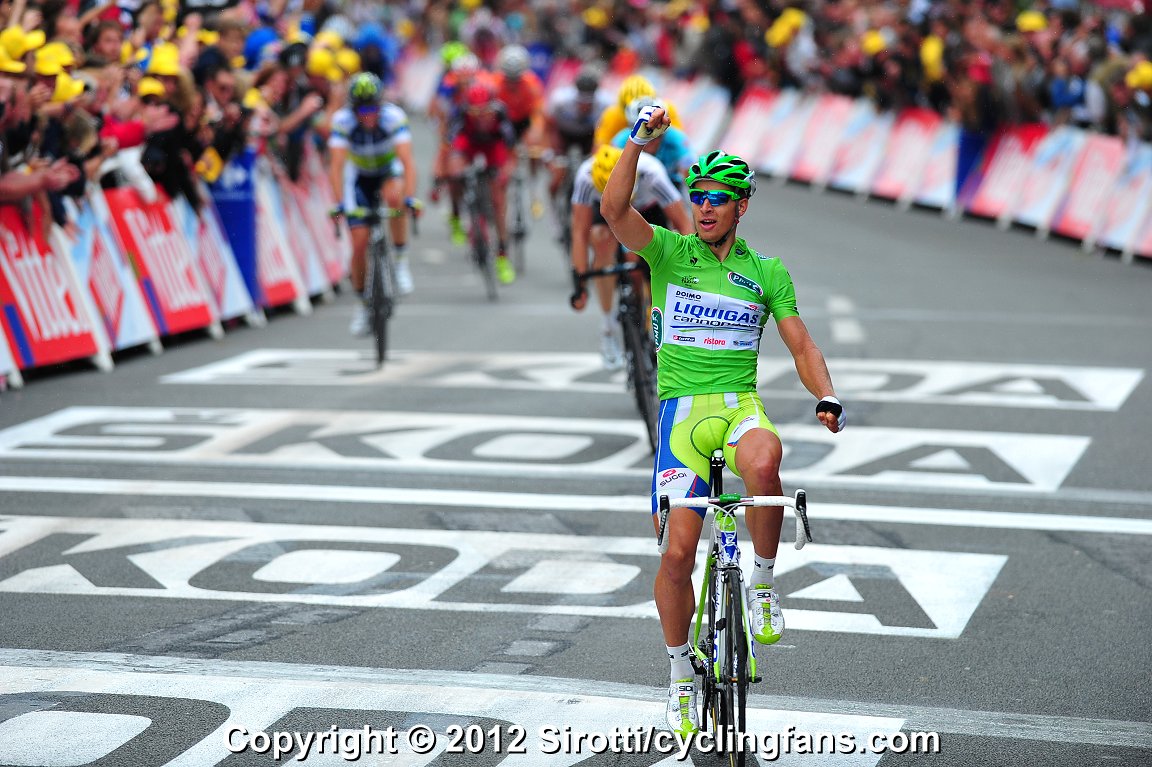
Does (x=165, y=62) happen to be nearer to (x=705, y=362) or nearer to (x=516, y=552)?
(x=516, y=552)

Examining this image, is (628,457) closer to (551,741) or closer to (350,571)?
(350,571)

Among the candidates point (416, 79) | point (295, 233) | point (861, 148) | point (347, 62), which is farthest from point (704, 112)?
point (416, 79)

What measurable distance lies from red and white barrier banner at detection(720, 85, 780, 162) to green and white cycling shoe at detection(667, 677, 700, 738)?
27.3m

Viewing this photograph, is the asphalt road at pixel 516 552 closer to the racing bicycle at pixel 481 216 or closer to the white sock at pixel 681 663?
the white sock at pixel 681 663

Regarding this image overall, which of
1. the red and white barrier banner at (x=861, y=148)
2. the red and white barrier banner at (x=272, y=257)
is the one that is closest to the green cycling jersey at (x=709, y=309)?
the red and white barrier banner at (x=272, y=257)

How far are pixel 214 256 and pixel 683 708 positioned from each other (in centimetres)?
1155

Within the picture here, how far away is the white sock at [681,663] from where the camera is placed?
20.1ft

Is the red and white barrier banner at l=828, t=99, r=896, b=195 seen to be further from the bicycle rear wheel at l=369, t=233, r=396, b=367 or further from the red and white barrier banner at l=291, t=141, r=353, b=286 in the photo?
the bicycle rear wheel at l=369, t=233, r=396, b=367

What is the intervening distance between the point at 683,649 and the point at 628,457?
5133 mm

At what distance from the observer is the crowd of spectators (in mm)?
14305

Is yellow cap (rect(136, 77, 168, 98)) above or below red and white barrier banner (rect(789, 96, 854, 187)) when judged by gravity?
above

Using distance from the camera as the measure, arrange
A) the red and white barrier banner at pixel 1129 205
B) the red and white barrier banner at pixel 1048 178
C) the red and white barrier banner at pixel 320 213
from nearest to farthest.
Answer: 1. the red and white barrier banner at pixel 320 213
2. the red and white barrier banner at pixel 1129 205
3. the red and white barrier banner at pixel 1048 178

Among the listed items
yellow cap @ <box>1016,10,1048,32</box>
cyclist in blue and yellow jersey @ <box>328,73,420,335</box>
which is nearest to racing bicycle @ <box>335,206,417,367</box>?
cyclist in blue and yellow jersey @ <box>328,73,420,335</box>

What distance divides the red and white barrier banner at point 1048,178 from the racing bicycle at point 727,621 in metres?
17.8
